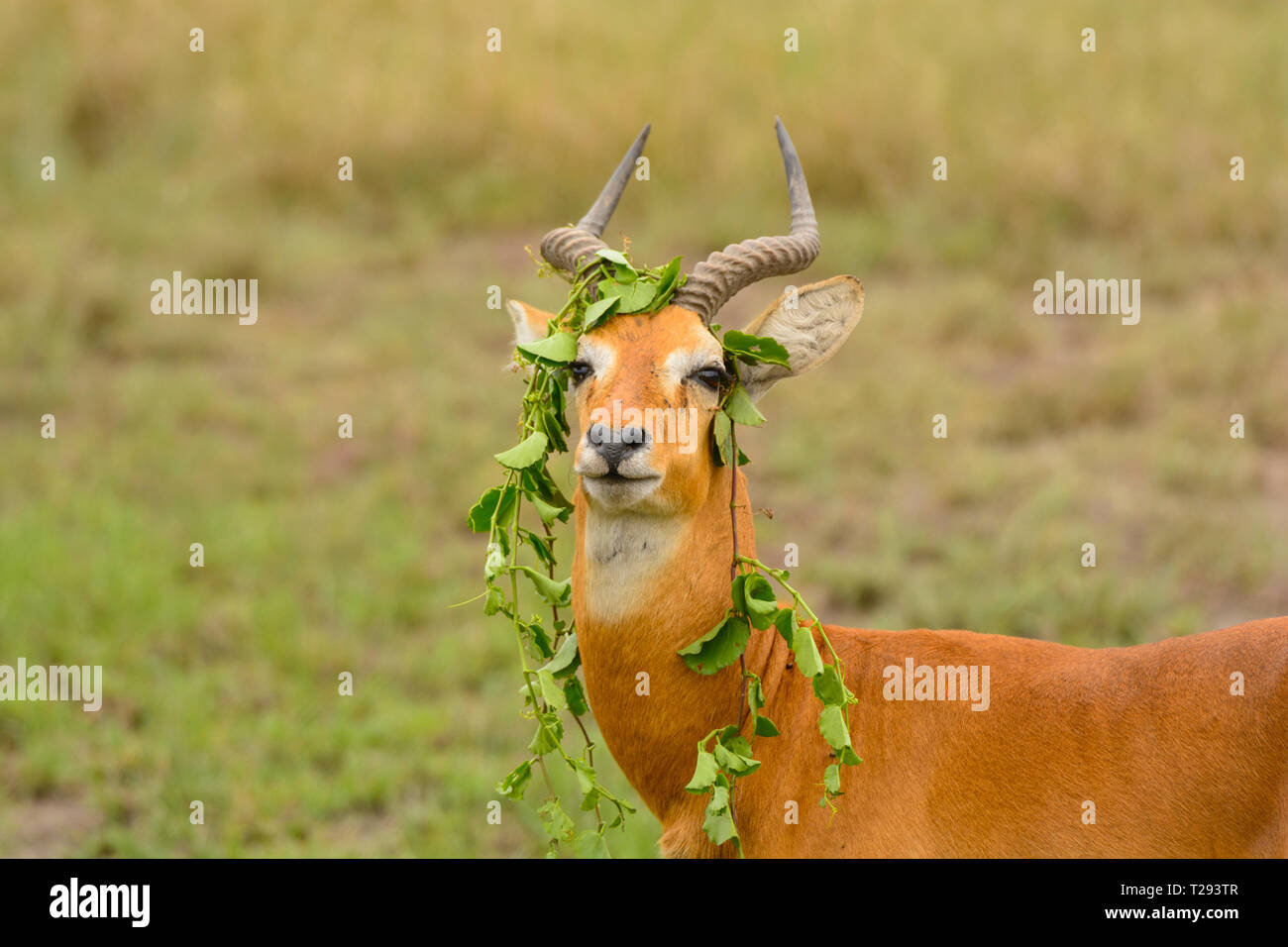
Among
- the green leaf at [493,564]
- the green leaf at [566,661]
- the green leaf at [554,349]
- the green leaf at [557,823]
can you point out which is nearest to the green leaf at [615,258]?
the green leaf at [554,349]

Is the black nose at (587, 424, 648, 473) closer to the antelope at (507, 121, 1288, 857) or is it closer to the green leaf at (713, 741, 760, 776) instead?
the antelope at (507, 121, 1288, 857)

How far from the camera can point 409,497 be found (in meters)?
9.70

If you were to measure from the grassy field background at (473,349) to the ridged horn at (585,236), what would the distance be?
1680mm

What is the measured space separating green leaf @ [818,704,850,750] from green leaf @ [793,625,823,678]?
4.8 inches

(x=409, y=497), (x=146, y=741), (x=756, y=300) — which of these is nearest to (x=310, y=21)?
(x=756, y=300)

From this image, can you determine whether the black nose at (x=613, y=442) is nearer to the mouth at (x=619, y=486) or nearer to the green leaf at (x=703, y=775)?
Answer: the mouth at (x=619, y=486)

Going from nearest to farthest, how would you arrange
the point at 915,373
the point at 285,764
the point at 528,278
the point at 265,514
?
the point at 285,764 < the point at 265,514 < the point at 915,373 < the point at 528,278

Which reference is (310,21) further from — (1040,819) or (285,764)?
(1040,819)

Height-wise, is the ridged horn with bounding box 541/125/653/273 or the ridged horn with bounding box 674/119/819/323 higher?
the ridged horn with bounding box 541/125/653/273

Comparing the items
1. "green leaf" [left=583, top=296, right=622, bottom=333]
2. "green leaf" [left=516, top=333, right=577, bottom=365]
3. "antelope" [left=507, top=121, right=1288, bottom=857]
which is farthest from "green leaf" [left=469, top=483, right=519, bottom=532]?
"green leaf" [left=583, top=296, right=622, bottom=333]

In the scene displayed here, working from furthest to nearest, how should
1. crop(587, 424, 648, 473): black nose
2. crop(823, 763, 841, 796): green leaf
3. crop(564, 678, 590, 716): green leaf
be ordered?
crop(564, 678, 590, 716): green leaf < crop(823, 763, 841, 796): green leaf < crop(587, 424, 648, 473): black nose

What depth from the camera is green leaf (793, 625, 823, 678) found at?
3938 millimetres

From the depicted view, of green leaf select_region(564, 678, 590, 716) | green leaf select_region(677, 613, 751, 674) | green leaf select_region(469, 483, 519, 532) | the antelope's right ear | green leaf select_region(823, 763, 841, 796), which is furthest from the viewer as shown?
green leaf select_region(564, 678, 590, 716)
